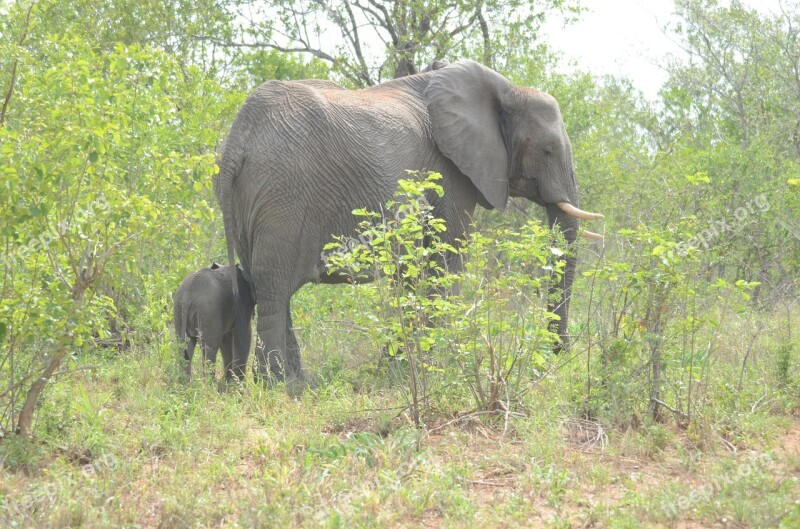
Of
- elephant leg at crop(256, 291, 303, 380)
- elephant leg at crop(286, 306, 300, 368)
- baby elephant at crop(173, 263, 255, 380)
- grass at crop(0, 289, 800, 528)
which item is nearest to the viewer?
grass at crop(0, 289, 800, 528)

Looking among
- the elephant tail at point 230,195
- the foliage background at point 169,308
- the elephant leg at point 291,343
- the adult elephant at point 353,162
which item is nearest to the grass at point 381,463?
the foliage background at point 169,308

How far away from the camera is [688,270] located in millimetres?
5906

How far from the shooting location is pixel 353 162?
7.76 meters

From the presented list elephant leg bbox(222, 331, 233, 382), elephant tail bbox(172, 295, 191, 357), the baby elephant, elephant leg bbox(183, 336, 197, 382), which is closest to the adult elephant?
elephant leg bbox(222, 331, 233, 382)

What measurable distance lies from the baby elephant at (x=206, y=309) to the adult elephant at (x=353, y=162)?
24 centimetres

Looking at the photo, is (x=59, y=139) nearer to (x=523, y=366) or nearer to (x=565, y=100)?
(x=523, y=366)

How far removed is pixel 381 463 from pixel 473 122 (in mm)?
4611

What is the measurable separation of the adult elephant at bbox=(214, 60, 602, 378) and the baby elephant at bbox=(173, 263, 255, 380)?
24 cm

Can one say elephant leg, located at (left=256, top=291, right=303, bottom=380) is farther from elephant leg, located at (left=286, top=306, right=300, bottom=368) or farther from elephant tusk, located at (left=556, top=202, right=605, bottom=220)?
elephant tusk, located at (left=556, top=202, right=605, bottom=220)

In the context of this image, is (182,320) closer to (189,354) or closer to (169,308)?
(189,354)

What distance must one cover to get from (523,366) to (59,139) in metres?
3.12

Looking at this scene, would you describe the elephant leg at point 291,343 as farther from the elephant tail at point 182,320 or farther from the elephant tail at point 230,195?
the elephant tail at point 182,320

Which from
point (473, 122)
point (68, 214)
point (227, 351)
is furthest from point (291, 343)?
point (68, 214)

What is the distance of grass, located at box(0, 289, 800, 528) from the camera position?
4.44m
